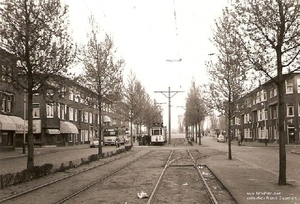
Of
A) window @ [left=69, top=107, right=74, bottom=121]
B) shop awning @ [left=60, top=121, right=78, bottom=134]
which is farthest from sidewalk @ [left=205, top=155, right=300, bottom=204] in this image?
window @ [left=69, top=107, right=74, bottom=121]

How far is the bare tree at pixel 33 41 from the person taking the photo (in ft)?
46.3

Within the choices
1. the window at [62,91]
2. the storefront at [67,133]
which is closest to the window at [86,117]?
the storefront at [67,133]

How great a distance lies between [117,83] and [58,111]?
27.3m

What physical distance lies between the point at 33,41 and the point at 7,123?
2234cm

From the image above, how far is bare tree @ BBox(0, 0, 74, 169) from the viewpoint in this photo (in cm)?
1411

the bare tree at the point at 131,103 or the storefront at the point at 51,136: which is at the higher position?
the bare tree at the point at 131,103

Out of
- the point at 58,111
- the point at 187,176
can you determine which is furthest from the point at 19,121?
the point at 187,176

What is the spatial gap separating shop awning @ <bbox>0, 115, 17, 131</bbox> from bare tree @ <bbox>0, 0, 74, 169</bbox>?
779 inches

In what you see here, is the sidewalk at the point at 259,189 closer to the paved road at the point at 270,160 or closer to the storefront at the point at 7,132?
the paved road at the point at 270,160

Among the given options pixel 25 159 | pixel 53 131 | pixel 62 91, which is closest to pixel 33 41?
pixel 62 91

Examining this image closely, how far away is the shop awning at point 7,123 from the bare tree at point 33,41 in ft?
64.9

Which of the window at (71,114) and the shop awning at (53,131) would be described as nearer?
the shop awning at (53,131)

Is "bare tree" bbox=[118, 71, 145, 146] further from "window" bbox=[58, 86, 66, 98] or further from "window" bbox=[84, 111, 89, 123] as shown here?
"window" bbox=[58, 86, 66, 98]

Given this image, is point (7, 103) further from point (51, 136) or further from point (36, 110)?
point (51, 136)
